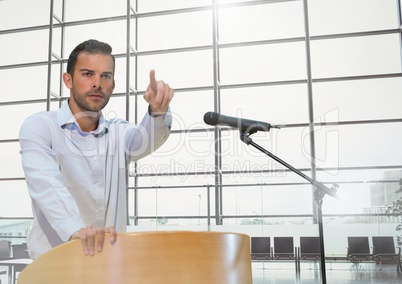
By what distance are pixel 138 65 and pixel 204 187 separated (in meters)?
2.94

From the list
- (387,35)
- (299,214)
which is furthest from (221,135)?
(387,35)

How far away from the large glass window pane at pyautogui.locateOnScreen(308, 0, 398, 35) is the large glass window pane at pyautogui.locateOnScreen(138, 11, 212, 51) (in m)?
2.06

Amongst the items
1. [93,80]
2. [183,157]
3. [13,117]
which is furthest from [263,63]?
[93,80]

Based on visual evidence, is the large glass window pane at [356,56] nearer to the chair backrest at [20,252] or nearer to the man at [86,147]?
the chair backrest at [20,252]

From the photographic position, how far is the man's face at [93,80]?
1.43 meters

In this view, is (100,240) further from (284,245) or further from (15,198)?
(15,198)

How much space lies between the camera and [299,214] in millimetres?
8148

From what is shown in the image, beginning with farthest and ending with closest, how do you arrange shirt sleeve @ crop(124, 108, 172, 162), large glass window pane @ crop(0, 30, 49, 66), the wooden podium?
1. large glass window pane @ crop(0, 30, 49, 66)
2. shirt sleeve @ crop(124, 108, 172, 162)
3. the wooden podium

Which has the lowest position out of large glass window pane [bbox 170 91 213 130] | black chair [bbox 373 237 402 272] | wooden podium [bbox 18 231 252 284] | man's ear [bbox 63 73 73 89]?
black chair [bbox 373 237 402 272]

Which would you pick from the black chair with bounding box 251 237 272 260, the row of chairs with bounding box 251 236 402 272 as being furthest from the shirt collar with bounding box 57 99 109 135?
the black chair with bounding box 251 237 272 260

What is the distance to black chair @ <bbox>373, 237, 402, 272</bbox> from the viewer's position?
24.1ft

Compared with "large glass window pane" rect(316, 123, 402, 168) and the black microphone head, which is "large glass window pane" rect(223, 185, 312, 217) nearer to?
"large glass window pane" rect(316, 123, 402, 168)

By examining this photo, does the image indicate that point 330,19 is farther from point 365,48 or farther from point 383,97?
point 383,97

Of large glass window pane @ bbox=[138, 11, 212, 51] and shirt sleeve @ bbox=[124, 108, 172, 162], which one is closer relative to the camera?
shirt sleeve @ bbox=[124, 108, 172, 162]
